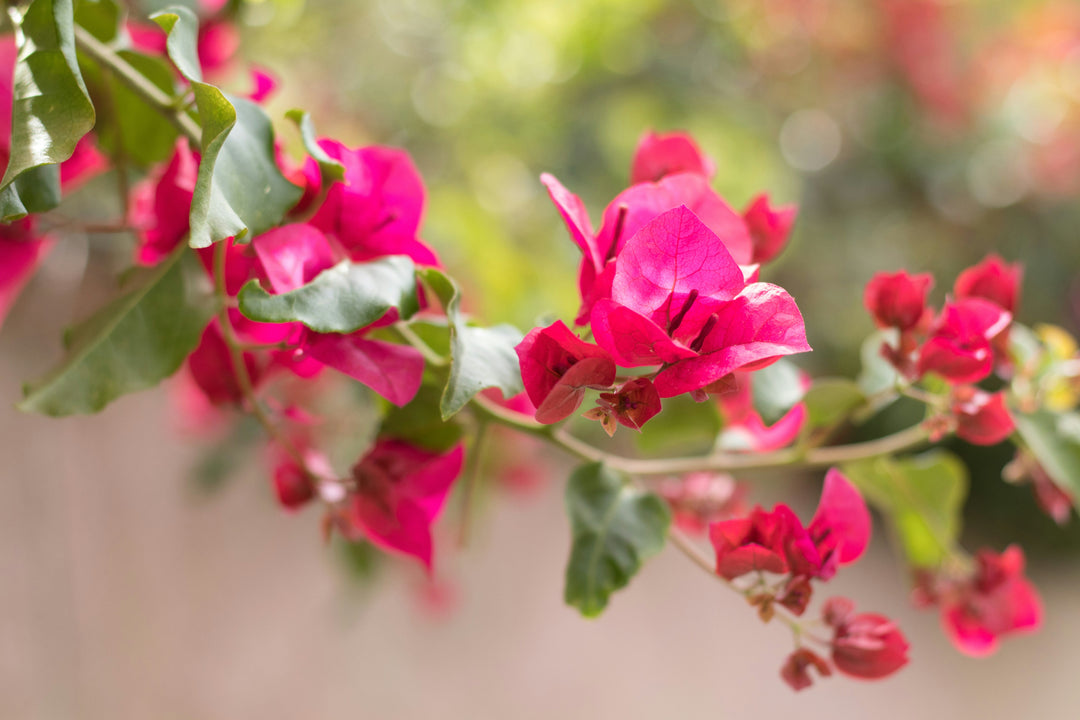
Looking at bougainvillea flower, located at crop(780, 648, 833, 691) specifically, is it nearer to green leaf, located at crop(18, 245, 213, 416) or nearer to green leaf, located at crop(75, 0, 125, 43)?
green leaf, located at crop(18, 245, 213, 416)

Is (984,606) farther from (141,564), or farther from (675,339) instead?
(141,564)

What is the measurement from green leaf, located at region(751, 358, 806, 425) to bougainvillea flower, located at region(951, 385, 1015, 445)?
55 millimetres

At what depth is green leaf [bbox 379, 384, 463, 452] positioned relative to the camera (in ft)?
0.93

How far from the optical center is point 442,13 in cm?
109

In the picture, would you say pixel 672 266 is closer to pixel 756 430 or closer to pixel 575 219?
pixel 575 219

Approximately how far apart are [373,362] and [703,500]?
227 mm

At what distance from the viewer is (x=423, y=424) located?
29cm

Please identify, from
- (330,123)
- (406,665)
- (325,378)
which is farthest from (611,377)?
(406,665)

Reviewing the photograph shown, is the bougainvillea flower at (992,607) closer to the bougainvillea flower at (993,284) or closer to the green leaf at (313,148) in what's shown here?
the bougainvillea flower at (993,284)

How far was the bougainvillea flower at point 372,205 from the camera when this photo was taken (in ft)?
0.85

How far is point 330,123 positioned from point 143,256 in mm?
650

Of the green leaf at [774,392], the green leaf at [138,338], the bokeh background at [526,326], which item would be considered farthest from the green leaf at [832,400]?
the bokeh background at [526,326]

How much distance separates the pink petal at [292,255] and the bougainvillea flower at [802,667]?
192mm

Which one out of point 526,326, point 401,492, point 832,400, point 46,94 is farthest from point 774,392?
point 526,326
